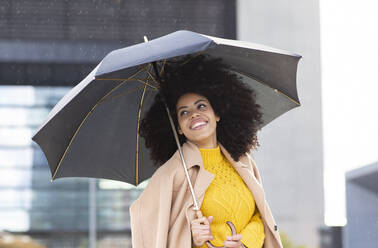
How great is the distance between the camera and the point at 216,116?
358 cm

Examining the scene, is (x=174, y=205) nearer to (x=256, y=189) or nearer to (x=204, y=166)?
(x=204, y=166)

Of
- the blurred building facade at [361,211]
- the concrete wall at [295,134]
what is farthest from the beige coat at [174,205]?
the concrete wall at [295,134]

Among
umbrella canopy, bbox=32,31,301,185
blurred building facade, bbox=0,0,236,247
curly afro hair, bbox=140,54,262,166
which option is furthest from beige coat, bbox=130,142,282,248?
blurred building facade, bbox=0,0,236,247

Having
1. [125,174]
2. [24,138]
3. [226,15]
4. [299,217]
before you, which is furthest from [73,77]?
[24,138]

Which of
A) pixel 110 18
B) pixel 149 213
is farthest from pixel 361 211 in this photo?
pixel 110 18

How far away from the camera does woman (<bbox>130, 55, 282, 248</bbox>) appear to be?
3295 mm

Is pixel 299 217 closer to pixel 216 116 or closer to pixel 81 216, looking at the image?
pixel 216 116

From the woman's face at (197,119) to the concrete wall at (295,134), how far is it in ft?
25.2

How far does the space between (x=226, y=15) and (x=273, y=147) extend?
7.62ft

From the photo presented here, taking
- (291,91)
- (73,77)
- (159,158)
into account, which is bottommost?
(159,158)

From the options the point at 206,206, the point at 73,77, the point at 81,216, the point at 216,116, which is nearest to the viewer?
the point at 206,206

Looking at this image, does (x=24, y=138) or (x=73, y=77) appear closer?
(x=73, y=77)

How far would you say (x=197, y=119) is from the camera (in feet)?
11.3

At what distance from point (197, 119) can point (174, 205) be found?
42 centimetres
